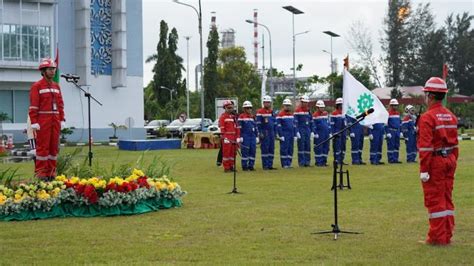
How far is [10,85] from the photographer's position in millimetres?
48406

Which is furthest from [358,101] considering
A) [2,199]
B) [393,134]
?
[393,134]

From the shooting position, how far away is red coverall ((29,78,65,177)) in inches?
527

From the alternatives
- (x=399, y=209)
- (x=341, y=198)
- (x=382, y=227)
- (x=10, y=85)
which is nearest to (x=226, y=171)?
(x=341, y=198)

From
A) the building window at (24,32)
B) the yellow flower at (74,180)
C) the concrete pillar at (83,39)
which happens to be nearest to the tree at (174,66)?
the concrete pillar at (83,39)

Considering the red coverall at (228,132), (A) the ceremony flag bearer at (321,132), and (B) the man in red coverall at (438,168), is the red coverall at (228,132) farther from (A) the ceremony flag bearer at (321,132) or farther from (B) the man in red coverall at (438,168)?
(B) the man in red coverall at (438,168)

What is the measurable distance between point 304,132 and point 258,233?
12.8 m

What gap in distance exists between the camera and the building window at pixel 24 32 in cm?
4697

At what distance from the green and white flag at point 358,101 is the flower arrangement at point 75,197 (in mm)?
4991

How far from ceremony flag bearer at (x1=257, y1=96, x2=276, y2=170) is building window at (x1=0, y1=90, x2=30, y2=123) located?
31155 mm

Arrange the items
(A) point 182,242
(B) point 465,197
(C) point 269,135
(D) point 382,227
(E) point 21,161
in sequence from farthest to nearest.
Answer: (E) point 21,161
(C) point 269,135
(B) point 465,197
(D) point 382,227
(A) point 182,242

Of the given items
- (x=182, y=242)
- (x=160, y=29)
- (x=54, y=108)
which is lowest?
(x=182, y=242)

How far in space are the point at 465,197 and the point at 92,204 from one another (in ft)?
22.0

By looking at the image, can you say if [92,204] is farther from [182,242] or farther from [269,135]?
[269,135]

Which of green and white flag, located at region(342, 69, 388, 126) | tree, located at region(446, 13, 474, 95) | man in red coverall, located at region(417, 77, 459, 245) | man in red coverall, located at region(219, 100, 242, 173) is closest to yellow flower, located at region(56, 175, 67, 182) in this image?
man in red coverall, located at region(417, 77, 459, 245)
